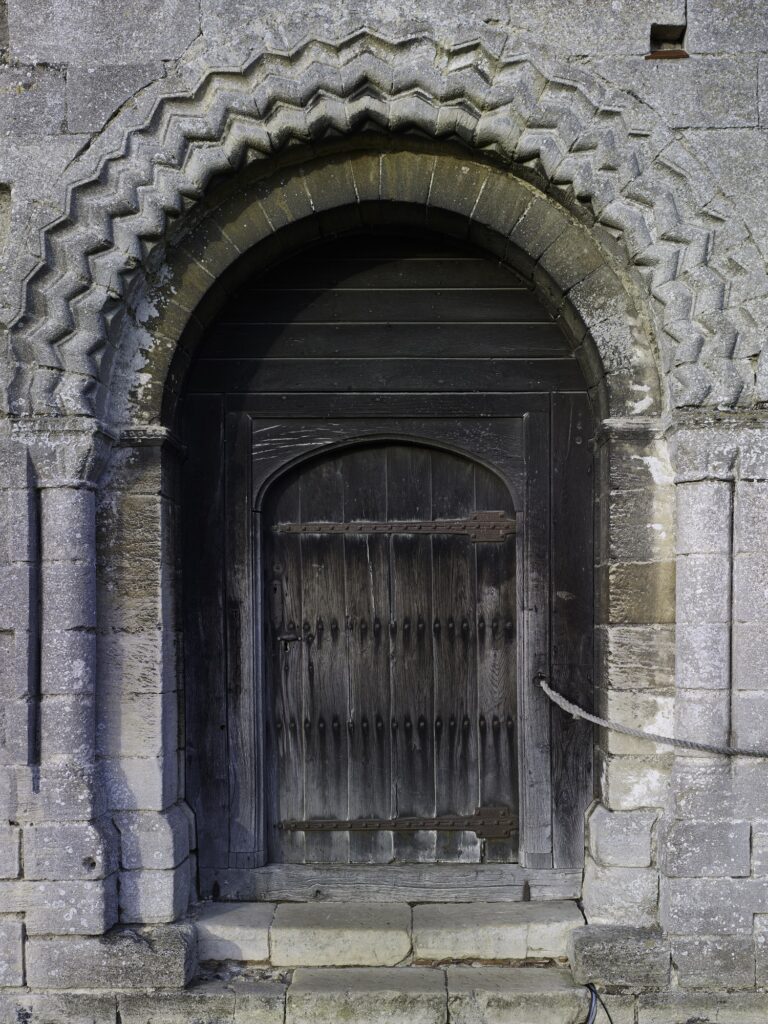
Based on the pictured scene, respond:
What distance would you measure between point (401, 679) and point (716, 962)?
1.69 metres

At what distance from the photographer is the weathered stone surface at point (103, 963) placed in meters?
3.57

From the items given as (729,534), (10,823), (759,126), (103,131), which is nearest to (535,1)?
(759,126)

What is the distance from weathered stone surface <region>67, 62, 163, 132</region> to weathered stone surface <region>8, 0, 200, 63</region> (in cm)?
7

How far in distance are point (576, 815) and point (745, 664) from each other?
3.49ft

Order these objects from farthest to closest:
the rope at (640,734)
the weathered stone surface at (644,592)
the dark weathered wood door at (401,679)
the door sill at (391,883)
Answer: the dark weathered wood door at (401,679) → the door sill at (391,883) → the weathered stone surface at (644,592) → the rope at (640,734)

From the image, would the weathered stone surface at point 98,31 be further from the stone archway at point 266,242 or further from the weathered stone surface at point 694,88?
the weathered stone surface at point 694,88

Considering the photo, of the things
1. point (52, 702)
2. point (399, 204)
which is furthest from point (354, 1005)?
point (399, 204)

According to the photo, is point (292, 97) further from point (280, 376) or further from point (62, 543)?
point (62, 543)

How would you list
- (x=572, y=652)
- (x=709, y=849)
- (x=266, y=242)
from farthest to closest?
(x=572, y=652)
(x=266, y=242)
(x=709, y=849)

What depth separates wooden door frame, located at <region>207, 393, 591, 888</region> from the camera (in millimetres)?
4074

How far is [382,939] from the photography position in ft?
12.5

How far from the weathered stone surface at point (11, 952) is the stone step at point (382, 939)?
0.70 meters

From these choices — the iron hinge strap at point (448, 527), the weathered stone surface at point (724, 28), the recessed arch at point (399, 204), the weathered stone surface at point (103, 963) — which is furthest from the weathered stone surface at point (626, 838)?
the weathered stone surface at point (724, 28)

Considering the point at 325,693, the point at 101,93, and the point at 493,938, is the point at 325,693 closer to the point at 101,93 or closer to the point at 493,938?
the point at 493,938
